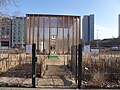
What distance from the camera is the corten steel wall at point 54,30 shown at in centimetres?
5772

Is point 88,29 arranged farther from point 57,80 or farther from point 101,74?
point 101,74

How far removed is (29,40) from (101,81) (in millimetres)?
47230

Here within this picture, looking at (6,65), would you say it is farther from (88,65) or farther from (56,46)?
(56,46)

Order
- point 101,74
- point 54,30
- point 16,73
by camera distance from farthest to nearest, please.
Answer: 1. point 54,30
2. point 16,73
3. point 101,74

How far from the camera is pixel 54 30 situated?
198 feet

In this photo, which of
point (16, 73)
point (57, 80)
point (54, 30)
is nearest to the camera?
point (57, 80)

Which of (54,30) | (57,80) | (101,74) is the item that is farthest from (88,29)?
(101,74)

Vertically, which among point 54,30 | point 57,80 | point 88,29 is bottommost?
point 57,80

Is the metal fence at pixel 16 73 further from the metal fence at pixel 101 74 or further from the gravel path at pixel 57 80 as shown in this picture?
the metal fence at pixel 101 74

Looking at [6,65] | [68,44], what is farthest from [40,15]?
[6,65]

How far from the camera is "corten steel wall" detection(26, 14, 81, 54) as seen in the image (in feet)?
189

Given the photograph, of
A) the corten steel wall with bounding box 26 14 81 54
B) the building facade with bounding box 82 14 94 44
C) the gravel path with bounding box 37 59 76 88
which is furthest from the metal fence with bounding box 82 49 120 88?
the building facade with bounding box 82 14 94 44

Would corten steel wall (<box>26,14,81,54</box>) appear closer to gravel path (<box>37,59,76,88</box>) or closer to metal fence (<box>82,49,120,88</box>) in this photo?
metal fence (<box>82,49,120,88</box>)

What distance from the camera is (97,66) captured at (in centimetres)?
1552
